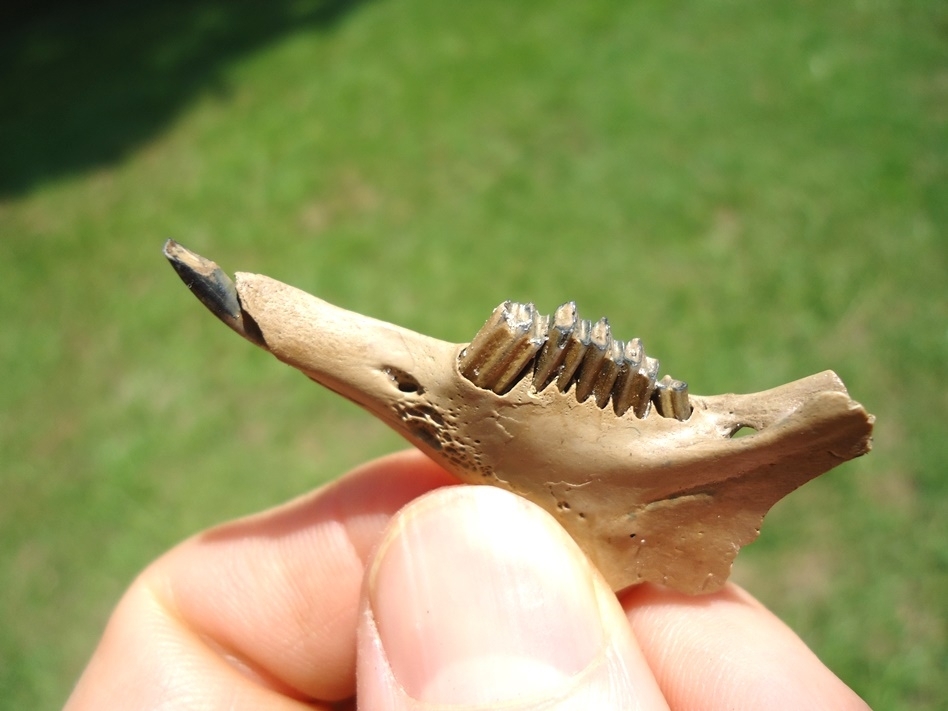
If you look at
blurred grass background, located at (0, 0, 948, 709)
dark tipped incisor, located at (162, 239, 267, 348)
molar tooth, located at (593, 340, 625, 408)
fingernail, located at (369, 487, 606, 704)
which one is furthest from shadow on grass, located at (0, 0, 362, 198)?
molar tooth, located at (593, 340, 625, 408)

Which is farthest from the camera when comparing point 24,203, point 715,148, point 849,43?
point 24,203

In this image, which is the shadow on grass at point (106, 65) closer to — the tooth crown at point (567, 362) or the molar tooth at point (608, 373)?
the tooth crown at point (567, 362)

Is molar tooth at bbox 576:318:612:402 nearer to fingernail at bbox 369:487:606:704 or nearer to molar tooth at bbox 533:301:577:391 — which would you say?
molar tooth at bbox 533:301:577:391

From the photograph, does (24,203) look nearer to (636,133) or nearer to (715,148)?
(636,133)

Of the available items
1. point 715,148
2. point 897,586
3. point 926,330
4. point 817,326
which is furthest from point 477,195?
point 897,586

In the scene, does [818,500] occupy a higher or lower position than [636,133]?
lower

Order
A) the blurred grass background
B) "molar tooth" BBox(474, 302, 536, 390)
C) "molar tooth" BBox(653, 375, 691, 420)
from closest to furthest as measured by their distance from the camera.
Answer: "molar tooth" BBox(474, 302, 536, 390) → "molar tooth" BBox(653, 375, 691, 420) → the blurred grass background

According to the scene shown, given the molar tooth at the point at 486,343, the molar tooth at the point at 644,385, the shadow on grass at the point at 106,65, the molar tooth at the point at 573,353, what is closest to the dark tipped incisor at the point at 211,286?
the molar tooth at the point at 486,343

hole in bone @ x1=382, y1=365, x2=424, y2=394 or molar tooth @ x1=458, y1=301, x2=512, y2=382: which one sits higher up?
molar tooth @ x1=458, y1=301, x2=512, y2=382
